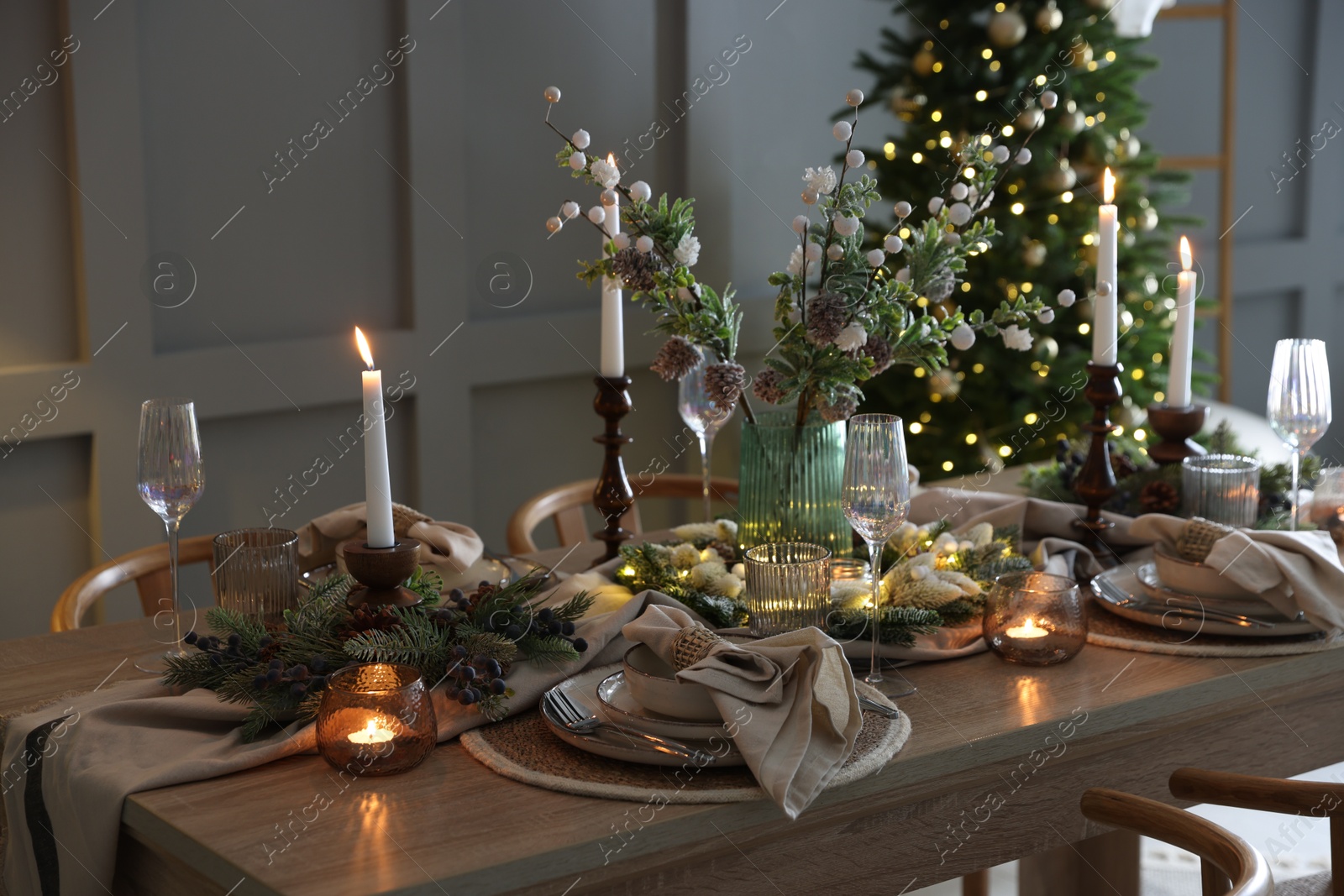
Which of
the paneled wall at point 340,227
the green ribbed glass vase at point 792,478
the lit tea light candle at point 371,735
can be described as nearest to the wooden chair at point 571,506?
the green ribbed glass vase at point 792,478

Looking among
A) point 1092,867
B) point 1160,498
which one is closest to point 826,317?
point 1160,498

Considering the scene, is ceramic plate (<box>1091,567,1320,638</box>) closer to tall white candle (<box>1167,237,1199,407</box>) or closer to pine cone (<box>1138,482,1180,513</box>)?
pine cone (<box>1138,482,1180,513</box>)

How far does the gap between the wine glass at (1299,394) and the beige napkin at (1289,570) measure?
A: 27cm

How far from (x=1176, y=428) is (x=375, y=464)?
1.11 m

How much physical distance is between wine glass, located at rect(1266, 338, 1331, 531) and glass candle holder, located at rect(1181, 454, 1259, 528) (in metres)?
0.06

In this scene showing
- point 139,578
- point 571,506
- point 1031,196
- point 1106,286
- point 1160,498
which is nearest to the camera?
point 1106,286

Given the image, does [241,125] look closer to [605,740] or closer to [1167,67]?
[605,740]

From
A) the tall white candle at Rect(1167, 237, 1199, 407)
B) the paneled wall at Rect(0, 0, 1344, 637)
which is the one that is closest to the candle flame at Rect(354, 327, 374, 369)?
the tall white candle at Rect(1167, 237, 1199, 407)

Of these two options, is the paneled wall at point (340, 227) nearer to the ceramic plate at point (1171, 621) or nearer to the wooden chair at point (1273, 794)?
the ceramic plate at point (1171, 621)

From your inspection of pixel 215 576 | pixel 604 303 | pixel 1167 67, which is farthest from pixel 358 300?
pixel 1167 67

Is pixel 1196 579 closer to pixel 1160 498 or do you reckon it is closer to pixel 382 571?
pixel 1160 498

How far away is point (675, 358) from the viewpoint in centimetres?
159

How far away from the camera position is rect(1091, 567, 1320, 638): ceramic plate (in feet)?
4.69

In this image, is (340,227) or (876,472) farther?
(340,227)
